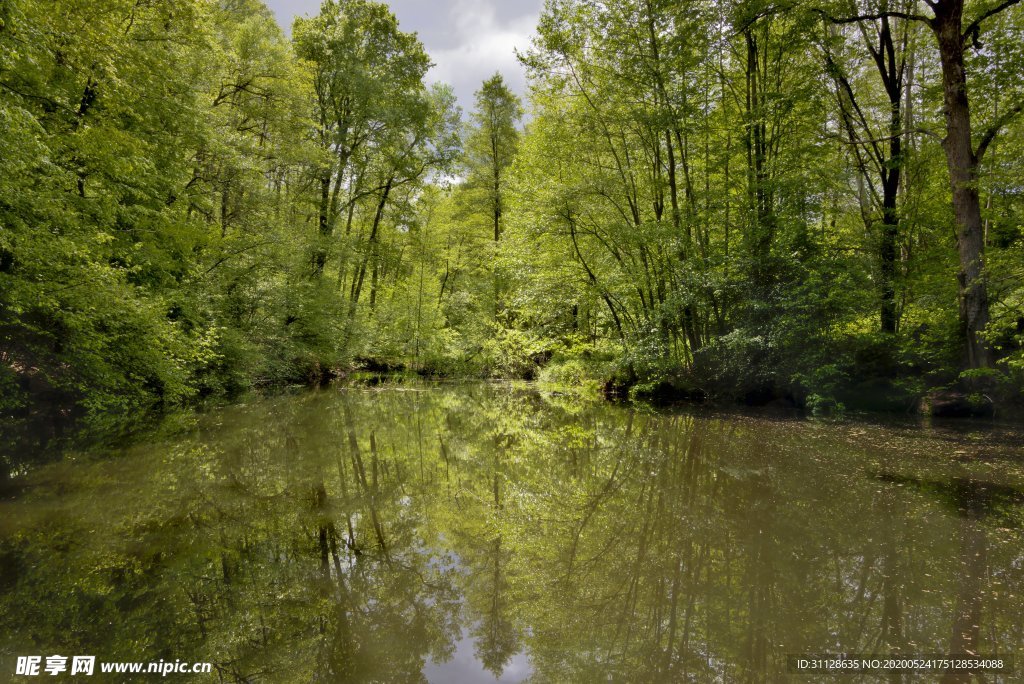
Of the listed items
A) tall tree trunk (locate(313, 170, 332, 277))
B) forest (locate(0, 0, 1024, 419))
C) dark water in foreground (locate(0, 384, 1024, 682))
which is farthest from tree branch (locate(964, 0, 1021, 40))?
tall tree trunk (locate(313, 170, 332, 277))

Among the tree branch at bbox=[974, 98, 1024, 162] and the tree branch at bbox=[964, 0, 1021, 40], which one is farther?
the tree branch at bbox=[974, 98, 1024, 162]

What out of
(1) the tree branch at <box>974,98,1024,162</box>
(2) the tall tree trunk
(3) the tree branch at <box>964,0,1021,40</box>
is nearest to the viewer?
(3) the tree branch at <box>964,0,1021,40</box>

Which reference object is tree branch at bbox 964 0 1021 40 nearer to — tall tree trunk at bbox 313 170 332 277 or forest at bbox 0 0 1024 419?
forest at bbox 0 0 1024 419

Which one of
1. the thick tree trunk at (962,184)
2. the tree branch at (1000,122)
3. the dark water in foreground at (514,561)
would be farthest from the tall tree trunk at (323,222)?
the tree branch at (1000,122)

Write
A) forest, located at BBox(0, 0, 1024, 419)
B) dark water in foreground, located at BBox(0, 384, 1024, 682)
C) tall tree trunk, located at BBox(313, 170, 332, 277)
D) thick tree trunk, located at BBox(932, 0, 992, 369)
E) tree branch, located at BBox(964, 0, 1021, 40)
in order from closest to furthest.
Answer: dark water in foreground, located at BBox(0, 384, 1024, 682) < forest, located at BBox(0, 0, 1024, 419) < tree branch, located at BBox(964, 0, 1021, 40) < thick tree trunk, located at BBox(932, 0, 992, 369) < tall tree trunk, located at BBox(313, 170, 332, 277)

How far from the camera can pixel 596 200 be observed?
13.8 metres

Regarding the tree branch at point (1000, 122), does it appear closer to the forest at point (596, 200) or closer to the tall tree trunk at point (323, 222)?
the forest at point (596, 200)

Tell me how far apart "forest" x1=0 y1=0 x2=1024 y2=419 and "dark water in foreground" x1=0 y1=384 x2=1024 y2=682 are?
364cm

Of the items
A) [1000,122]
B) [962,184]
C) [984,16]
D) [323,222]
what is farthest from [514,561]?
[323,222]

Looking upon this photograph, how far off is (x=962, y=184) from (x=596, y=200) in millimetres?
7582

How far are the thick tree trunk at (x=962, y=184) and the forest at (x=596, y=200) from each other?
0.13 feet

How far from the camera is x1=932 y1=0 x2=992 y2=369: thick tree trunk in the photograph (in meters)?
8.41

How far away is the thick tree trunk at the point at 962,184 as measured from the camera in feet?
27.6

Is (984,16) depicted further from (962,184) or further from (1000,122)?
(962,184)
